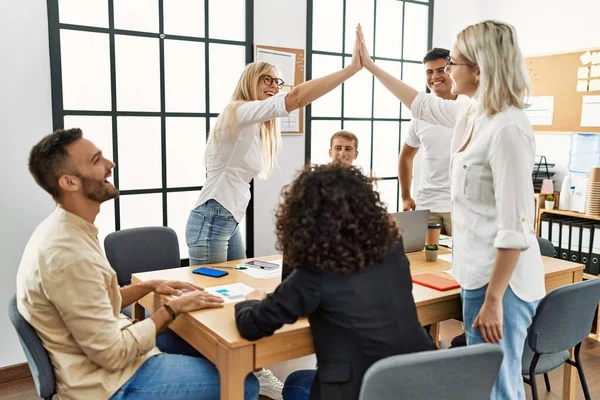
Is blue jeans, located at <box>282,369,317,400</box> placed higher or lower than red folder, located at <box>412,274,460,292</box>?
lower

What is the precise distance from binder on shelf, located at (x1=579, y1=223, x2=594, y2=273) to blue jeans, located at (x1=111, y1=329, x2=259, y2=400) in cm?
289

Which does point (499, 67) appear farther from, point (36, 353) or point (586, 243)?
point (586, 243)

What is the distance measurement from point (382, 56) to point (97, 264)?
3.45 metres

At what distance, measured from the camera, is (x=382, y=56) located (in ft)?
15.0

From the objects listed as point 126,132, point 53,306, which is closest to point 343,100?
point 126,132

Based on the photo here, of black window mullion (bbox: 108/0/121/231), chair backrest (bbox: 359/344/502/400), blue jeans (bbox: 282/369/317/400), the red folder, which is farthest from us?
black window mullion (bbox: 108/0/121/231)

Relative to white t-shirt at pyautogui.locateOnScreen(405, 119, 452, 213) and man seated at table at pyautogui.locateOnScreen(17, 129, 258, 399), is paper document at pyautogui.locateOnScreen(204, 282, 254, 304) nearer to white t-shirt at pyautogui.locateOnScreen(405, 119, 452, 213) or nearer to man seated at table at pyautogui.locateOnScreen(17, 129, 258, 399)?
man seated at table at pyautogui.locateOnScreen(17, 129, 258, 399)

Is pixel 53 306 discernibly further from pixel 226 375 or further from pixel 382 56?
pixel 382 56

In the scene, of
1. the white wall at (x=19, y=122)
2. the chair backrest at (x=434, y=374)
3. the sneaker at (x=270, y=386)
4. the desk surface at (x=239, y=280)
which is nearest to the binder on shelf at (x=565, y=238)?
the desk surface at (x=239, y=280)

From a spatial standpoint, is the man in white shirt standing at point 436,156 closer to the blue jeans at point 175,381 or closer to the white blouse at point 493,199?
the white blouse at point 493,199

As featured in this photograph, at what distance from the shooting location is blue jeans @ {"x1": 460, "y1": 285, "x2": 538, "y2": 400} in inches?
68.1

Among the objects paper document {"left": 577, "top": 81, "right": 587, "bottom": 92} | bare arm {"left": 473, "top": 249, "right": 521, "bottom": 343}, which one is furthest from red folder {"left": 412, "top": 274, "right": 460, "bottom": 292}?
paper document {"left": 577, "top": 81, "right": 587, "bottom": 92}

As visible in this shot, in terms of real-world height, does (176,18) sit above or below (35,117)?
above

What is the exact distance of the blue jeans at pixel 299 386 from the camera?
6.22 ft
